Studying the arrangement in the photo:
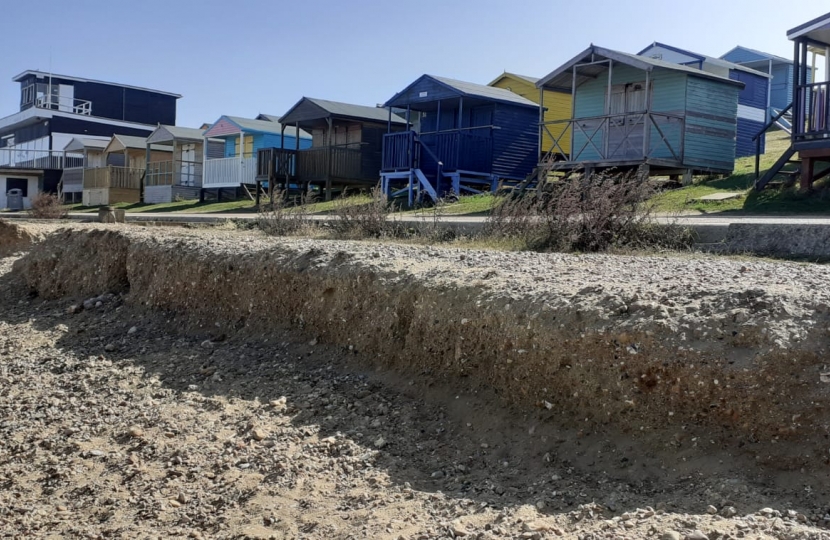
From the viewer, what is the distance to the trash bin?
139 feet

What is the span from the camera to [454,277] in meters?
5.85

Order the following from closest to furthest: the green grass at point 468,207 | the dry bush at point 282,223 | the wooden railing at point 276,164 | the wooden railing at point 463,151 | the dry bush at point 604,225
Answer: the dry bush at point 604,225
the dry bush at point 282,223
the green grass at point 468,207
the wooden railing at point 463,151
the wooden railing at point 276,164

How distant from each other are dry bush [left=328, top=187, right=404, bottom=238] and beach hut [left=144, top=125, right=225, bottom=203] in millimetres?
22839

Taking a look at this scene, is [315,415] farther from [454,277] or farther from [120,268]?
[120,268]

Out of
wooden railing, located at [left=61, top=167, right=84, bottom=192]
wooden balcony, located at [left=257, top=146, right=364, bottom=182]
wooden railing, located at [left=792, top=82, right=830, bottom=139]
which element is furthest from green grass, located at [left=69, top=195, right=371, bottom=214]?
wooden railing, located at [left=792, top=82, right=830, bottom=139]

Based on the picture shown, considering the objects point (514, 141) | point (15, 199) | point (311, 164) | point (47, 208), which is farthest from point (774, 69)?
point (15, 199)

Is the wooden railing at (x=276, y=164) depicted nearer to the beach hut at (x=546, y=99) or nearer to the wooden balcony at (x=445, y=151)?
the wooden balcony at (x=445, y=151)

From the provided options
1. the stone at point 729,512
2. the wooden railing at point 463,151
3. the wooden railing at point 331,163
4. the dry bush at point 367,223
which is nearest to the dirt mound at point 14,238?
the dry bush at point 367,223

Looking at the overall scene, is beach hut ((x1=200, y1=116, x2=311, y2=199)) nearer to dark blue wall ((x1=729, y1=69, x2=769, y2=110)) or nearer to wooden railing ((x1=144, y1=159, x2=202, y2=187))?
wooden railing ((x1=144, y1=159, x2=202, y2=187))

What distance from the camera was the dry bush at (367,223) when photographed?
11.5 m

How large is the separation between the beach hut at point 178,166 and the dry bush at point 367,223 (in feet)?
74.9

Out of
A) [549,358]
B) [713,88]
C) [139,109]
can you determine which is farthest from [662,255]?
[139,109]

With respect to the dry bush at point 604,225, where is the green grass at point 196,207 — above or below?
above

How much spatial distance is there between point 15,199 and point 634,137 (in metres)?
34.6
